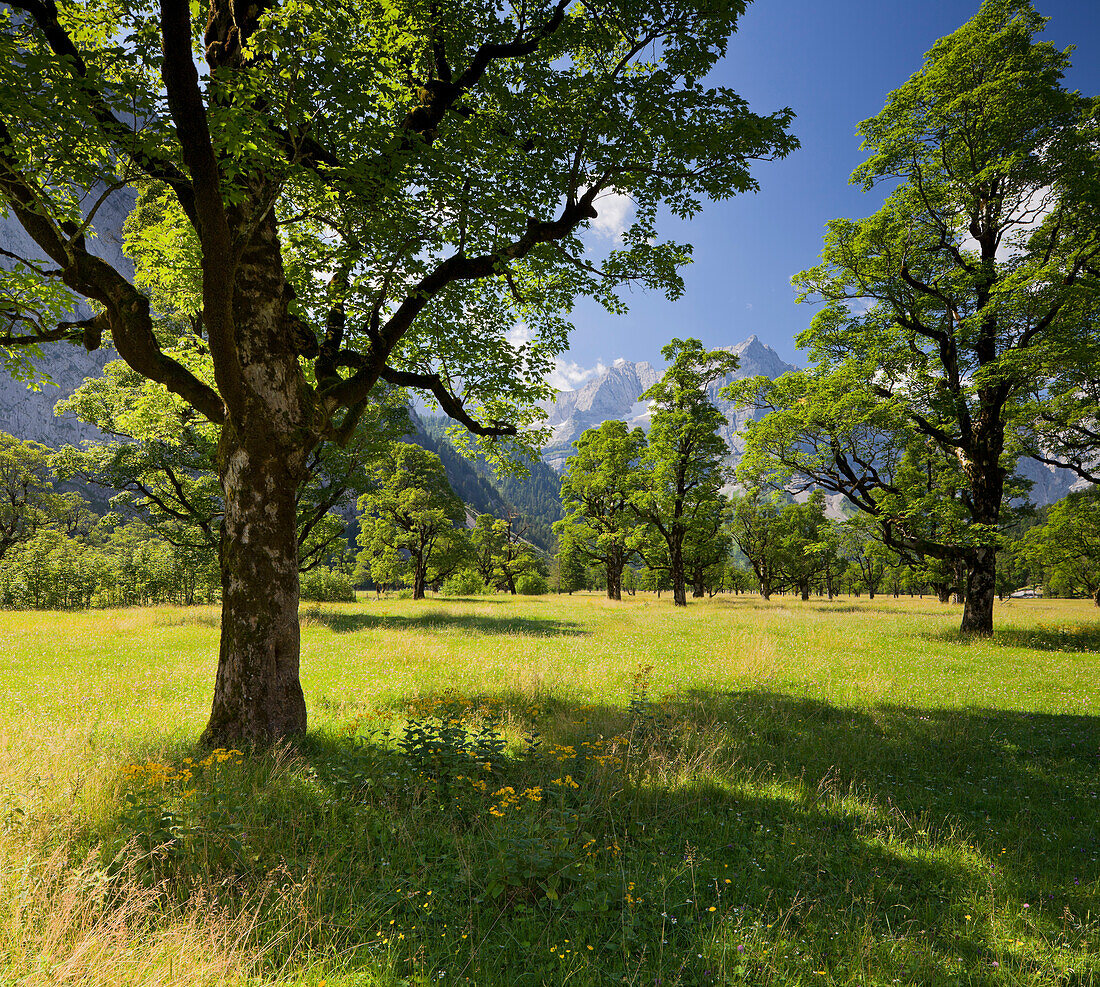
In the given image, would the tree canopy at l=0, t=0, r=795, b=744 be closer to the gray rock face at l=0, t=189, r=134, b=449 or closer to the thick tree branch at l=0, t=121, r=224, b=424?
the thick tree branch at l=0, t=121, r=224, b=424

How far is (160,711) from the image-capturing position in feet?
27.3

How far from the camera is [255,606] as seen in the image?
259 inches

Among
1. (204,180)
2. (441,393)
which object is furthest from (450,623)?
(204,180)

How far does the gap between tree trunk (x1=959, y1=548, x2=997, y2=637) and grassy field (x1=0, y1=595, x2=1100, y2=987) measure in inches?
356

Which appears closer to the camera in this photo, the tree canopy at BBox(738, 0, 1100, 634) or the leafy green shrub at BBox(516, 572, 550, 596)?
the tree canopy at BBox(738, 0, 1100, 634)

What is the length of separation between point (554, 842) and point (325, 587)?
41634 mm

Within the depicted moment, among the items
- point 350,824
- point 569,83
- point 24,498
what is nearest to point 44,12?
point 569,83

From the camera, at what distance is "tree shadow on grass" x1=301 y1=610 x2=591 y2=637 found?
19.4 metres

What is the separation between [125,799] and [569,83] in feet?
34.6

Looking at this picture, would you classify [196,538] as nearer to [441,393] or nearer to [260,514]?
[441,393]

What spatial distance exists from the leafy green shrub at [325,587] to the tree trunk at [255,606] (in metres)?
34.3

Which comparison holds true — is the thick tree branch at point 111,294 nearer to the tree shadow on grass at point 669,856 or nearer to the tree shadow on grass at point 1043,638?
the tree shadow on grass at point 669,856

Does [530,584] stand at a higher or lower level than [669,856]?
lower

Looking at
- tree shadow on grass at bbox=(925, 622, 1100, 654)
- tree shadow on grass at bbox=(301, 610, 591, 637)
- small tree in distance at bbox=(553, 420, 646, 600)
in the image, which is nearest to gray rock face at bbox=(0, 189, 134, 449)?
small tree in distance at bbox=(553, 420, 646, 600)
